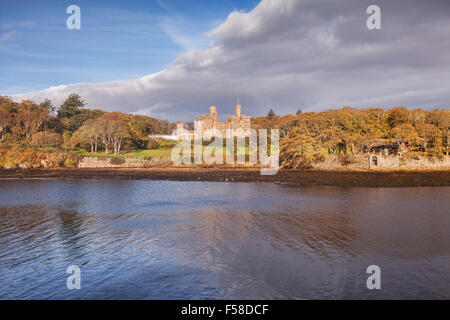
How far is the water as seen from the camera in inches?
325

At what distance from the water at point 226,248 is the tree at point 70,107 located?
6502 cm

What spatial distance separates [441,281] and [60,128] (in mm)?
82048

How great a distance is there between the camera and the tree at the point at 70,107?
261ft

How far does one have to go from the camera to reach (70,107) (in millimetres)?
79562

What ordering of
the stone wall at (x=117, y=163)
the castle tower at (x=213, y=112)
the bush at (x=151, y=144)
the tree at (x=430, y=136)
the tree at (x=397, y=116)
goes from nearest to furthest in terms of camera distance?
the tree at (x=430, y=136) < the tree at (x=397, y=116) < the stone wall at (x=117, y=163) < the bush at (x=151, y=144) < the castle tower at (x=213, y=112)

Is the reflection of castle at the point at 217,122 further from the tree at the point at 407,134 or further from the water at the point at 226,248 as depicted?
the water at the point at 226,248

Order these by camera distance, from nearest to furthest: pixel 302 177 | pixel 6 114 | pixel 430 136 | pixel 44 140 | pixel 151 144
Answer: pixel 302 177
pixel 430 136
pixel 44 140
pixel 6 114
pixel 151 144

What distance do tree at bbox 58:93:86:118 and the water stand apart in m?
65.0

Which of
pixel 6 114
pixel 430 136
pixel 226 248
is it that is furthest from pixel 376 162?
pixel 6 114

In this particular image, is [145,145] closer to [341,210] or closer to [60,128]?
[60,128]

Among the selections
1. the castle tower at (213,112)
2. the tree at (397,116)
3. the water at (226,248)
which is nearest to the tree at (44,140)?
the water at (226,248)

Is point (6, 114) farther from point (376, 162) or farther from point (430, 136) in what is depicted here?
point (430, 136)

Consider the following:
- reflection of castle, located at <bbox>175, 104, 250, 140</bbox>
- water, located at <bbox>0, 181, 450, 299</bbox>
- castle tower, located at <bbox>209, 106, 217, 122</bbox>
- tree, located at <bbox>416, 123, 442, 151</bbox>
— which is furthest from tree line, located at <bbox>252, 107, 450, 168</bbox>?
castle tower, located at <bbox>209, 106, 217, 122</bbox>

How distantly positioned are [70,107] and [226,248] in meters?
80.6
